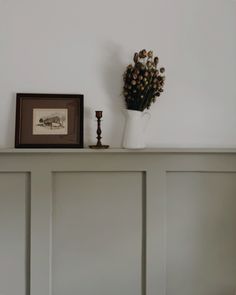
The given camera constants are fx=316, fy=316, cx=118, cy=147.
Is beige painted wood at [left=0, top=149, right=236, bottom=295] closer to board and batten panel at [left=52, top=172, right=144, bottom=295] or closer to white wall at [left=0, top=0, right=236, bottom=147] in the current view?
board and batten panel at [left=52, top=172, right=144, bottom=295]

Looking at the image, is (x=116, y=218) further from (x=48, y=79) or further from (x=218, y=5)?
(x=218, y=5)

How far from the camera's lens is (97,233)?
148cm

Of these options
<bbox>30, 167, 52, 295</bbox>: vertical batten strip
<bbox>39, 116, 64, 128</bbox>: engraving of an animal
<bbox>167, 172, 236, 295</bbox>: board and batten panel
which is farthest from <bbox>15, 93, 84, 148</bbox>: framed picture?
<bbox>167, 172, 236, 295</bbox>: board and batten panel

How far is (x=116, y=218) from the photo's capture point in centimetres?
148

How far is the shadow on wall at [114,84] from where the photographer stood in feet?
5.01

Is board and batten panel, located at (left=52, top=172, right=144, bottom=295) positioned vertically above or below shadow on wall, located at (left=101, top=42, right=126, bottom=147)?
below

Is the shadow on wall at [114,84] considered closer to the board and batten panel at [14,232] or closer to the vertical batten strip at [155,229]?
the vertical batten strip at [155,229]

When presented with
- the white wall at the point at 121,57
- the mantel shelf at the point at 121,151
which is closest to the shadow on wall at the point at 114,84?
the white wall at the point at 121,57

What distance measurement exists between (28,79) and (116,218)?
77cm

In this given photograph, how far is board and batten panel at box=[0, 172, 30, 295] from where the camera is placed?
1429mm

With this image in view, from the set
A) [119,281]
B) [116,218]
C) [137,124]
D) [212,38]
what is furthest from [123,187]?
[212,38]

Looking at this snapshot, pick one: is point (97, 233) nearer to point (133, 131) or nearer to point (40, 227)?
point (40, 227)

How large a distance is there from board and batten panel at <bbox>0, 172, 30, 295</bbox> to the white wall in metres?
0.20

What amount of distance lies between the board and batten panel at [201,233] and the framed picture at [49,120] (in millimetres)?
510
